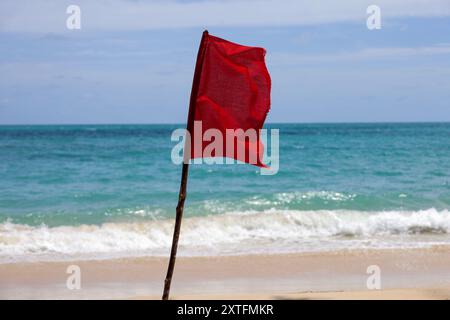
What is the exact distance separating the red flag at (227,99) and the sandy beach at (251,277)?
3.31 meters

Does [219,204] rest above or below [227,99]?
above

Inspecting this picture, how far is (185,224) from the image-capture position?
15.0m

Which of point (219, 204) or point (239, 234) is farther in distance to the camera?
point (219, 204)

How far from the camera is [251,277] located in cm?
981

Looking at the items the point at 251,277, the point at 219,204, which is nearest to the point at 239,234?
the point at 219,204

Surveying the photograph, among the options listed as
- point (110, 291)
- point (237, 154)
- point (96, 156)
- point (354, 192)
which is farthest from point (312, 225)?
point (96, 156)

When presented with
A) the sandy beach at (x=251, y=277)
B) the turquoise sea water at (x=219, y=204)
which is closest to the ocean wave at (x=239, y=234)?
the turquoise sea water at (x=219, y=204)

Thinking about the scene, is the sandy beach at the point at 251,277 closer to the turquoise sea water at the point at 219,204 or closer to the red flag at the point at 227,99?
the turquoise sea water at the point at 219,204

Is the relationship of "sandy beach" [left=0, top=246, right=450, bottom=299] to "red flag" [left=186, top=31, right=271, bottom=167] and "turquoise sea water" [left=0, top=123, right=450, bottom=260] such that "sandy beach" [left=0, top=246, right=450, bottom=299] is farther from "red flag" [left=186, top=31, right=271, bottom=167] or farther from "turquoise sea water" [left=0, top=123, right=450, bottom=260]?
"red flag" [left=186, top=31, right=271, bottom=167]

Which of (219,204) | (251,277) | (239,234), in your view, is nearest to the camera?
(251,277)

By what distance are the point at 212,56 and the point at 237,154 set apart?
0.72m

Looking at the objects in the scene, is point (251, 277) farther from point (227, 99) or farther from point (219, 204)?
point (219, 204)

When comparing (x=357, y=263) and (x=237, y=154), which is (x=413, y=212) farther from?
(x=237, y=154)

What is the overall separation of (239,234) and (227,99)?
9.55m
